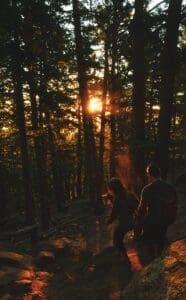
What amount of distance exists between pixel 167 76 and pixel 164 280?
335 inches

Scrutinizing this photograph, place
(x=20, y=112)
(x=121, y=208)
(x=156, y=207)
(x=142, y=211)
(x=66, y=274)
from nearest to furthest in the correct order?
1. (x=156, y=207)
2. (x=142, y=211)
3. (x=121, y=208)
4. (x=66, y=274)
5. (x=20, y=112)

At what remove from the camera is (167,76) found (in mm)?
12297

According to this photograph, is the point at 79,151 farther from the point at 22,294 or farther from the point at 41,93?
the point at 22,294

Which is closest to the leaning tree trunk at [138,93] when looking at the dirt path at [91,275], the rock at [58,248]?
the dirt path at [91,275]

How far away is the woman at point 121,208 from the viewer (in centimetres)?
853

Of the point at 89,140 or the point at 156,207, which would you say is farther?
the point at 89,140

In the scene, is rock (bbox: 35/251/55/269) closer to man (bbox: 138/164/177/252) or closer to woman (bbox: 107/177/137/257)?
woman (bbox: 107/177/137/257)

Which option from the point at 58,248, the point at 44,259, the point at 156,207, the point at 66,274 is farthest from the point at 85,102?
the point at 156,207

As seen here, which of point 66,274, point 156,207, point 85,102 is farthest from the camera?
point 85,102

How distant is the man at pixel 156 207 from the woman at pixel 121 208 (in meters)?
0.88

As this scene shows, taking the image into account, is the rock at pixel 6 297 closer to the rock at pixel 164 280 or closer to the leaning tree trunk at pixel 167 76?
the rock at pixel 164 280

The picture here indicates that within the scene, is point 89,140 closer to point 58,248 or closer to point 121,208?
Answer: point 58,248

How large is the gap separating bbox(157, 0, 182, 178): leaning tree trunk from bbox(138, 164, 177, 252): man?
511 cm

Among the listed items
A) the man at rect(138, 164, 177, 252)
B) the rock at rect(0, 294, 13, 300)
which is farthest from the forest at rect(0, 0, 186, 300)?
the man at rect(138, 164, 177, 252)
